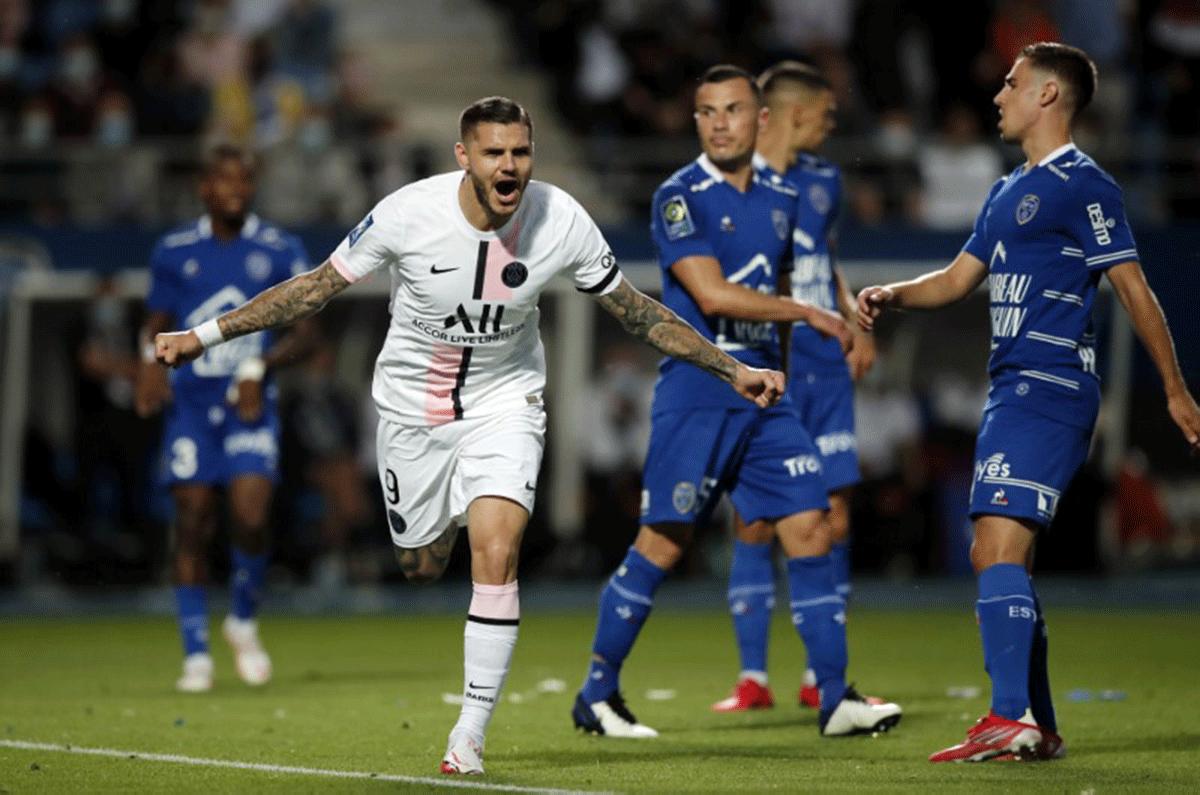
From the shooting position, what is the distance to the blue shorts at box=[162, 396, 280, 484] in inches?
466

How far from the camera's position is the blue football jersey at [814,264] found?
415 inches

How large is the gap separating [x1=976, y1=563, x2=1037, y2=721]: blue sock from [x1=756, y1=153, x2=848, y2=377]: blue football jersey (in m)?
2.70

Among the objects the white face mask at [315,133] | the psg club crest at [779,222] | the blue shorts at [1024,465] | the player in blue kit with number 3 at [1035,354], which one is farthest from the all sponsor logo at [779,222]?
the white face mask at [315,133]

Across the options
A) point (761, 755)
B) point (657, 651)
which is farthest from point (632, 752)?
point (657, 651)

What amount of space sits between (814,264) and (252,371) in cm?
309

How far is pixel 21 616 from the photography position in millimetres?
17531

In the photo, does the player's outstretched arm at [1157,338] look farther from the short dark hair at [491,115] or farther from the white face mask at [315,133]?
the white face mask at [315,133]

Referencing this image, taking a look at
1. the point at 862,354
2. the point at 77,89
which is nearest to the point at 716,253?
the point at 862,354

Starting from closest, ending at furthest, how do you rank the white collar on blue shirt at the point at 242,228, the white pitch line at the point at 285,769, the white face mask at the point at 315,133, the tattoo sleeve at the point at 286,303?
the white pitch line at the point at 285,769 < the tattoo sleeve at the point at 286,303 < the white collar on blue shirt at the point at 242,228 < the white face mask at the point at 315,133

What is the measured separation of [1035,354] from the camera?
812cm

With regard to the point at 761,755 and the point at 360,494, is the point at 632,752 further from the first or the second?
the point at 360,494

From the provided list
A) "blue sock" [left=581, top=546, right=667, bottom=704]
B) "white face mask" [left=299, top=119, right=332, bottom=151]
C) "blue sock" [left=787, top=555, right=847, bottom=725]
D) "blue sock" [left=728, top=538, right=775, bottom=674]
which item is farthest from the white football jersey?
"white face mask" [left=299, top=119, right=332, bottom=151]

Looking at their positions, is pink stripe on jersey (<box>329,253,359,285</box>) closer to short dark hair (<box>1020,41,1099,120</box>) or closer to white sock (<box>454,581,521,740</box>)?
white sock (<box>454,581,521,740</box>)

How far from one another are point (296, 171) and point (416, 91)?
4.38m
